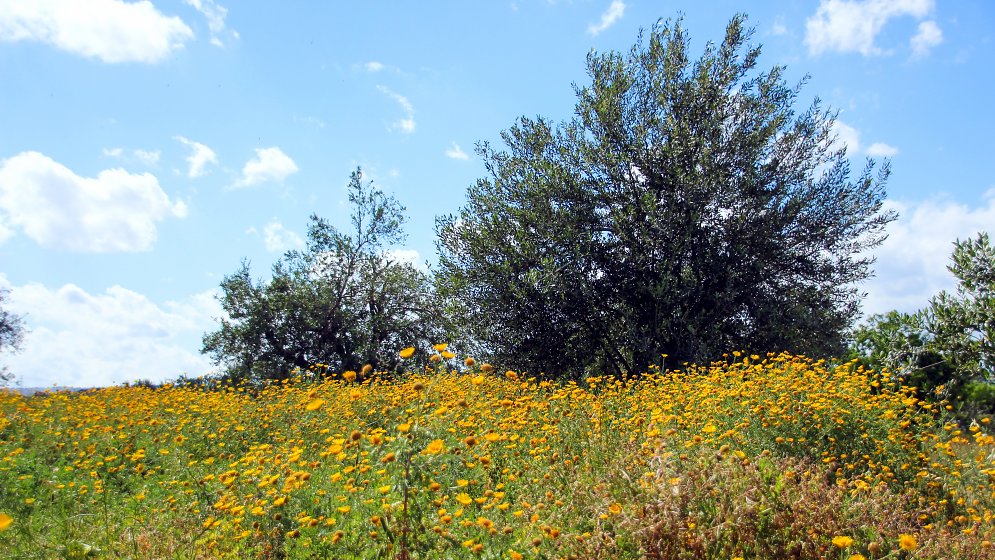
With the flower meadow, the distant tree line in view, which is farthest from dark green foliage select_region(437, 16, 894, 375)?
the flower meadow

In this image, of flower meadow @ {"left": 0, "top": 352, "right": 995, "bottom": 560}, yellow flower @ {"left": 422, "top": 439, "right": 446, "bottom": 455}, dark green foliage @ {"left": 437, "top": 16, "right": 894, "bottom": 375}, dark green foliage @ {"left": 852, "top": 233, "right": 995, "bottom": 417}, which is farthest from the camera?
dark green foliage @ {"left": 437, "top": 16, "right": 894, "bottom": 375}

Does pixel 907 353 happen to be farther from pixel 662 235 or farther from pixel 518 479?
pixel 518 479

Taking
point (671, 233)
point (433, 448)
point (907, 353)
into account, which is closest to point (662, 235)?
point (671, 233)

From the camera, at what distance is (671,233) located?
11.6m

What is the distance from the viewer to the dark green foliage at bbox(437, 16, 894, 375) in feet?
38.5

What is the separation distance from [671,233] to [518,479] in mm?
7907

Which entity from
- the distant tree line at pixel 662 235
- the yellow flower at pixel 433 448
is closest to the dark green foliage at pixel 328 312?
the distant tree line at pixel 662 235

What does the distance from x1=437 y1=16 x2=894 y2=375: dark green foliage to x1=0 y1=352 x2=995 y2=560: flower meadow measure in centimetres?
405

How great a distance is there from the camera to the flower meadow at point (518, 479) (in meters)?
3.32

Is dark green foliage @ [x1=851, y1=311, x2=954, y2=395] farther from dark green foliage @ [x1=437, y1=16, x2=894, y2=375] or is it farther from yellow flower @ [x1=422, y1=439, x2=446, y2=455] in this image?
yellow flower @ [x1=422, y1=439, x2=446, y2=455]

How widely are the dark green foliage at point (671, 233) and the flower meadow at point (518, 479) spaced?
4047 millimetres

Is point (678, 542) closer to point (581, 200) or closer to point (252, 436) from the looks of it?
point (252, 436)

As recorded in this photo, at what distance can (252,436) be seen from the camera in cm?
743

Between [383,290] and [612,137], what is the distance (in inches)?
344
